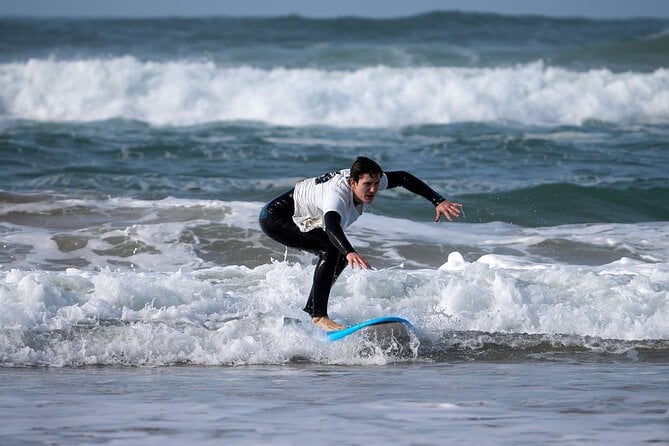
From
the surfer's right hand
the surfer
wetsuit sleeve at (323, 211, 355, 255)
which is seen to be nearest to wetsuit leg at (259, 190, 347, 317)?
the surfer

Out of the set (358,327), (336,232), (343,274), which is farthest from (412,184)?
(343,274)

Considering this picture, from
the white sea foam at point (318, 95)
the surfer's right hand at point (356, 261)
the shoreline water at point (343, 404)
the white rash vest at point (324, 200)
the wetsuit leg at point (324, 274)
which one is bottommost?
the shoreline water at point (343, 404)

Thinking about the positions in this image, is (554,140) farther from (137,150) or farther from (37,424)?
(37,424)

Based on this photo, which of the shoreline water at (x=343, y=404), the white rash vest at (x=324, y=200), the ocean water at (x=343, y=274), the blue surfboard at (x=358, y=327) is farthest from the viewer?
the blue surfboard at (x=358, y=327)

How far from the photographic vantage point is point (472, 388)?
6055mm

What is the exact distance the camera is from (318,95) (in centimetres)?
2512

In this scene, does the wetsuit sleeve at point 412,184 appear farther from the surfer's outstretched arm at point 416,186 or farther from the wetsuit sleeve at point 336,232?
the wetsuit sleeve at point 336,232

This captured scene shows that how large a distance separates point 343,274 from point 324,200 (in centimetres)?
209

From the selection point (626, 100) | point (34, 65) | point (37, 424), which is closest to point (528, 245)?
point (37, 424)

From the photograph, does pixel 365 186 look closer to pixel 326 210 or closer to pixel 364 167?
pixel 364 167

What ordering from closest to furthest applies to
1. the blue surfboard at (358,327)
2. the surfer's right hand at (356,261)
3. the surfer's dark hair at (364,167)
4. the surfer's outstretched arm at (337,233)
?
1. the surfer's right hand at (356,261)
2. the surfer's outstretched arm at (337,233)
3. the surfer's dark hair at (364,167)
4. the blue surfboard at (358,327)

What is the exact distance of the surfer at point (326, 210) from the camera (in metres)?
6.68

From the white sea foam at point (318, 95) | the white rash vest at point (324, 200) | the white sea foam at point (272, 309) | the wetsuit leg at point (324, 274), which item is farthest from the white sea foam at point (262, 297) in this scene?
the white sea foam at point (318, 95)

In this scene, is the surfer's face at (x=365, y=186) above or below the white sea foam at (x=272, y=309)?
above
